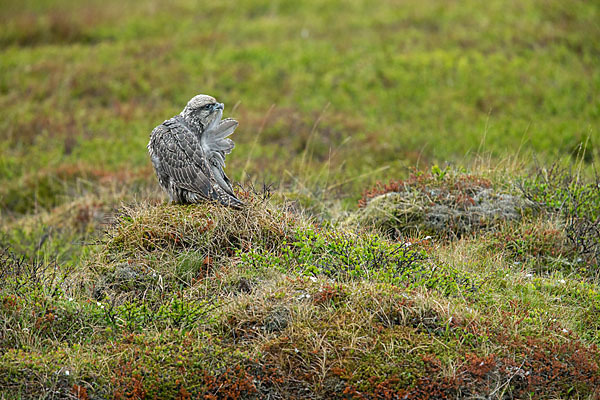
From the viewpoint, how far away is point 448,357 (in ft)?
19.7

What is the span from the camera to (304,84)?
647 inches

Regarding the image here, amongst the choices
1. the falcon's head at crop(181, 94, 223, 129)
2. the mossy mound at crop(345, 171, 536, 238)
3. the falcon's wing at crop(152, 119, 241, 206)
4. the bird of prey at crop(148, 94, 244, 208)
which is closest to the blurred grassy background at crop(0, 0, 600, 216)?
the mossy mound at crop(345, 171, 536, 238)

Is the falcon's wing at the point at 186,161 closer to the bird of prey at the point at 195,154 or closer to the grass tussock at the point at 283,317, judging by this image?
the bird of prey at the point at 195,154

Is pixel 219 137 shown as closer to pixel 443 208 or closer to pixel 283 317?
pixel 283 317

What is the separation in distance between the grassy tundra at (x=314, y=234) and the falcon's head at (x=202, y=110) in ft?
3.18

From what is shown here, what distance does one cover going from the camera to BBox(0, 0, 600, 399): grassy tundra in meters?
5.95

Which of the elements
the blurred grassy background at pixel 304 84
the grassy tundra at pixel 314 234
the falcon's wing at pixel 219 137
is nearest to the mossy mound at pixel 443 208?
the grassy tundra at pixel 314 234

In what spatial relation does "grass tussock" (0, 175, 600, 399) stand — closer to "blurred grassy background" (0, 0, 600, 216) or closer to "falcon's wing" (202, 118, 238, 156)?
"falcon's wing" (202, 118, 238, 156)

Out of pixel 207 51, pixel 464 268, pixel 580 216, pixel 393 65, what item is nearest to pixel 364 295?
pixel 464 268

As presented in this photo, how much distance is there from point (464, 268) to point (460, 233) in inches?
47.4

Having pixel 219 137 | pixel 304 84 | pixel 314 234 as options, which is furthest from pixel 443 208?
pixel 304 84

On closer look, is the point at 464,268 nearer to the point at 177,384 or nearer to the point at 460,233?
the point at 460,233

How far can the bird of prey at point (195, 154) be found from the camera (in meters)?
7.65

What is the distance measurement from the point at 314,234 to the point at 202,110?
199 centimetres
